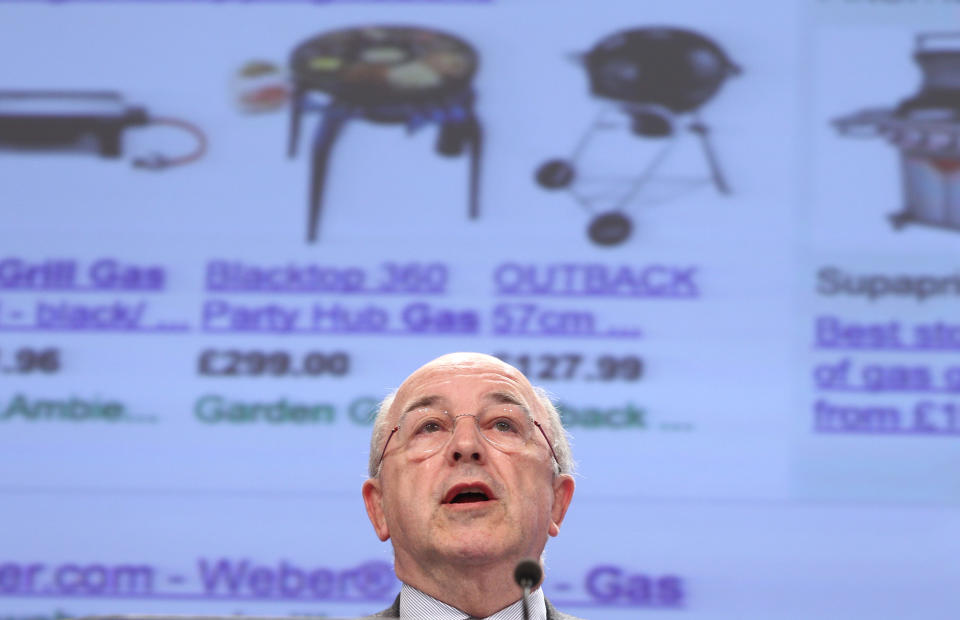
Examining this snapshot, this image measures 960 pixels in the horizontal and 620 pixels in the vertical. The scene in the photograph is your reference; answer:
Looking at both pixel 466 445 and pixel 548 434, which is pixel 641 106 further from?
pixel 466 445

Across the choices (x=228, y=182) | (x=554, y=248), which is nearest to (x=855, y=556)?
(x=554, y=248)

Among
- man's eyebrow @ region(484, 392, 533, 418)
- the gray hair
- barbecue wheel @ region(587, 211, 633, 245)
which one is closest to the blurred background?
barbecue wheel @ region(587, 211, 633, 245)

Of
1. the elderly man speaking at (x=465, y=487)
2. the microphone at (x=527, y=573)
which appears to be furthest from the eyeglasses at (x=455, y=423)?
the microphone at (x=527, y=573)

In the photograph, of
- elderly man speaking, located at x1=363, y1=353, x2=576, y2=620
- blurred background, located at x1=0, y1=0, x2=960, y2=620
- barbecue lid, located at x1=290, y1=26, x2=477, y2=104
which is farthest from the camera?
barbecue lid, located at x1=290, y1=26, x2=477, y2=104

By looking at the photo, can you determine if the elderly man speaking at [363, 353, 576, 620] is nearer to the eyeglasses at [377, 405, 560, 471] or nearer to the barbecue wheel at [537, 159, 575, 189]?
the eyeglasses at [377, 405, 560, 471]

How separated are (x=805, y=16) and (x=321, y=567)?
6.20ft

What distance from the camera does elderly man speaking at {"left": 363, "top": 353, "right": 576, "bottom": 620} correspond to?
178cm

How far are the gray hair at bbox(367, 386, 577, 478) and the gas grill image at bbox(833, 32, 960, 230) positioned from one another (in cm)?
151

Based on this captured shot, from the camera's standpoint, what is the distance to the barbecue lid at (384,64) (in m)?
3.23

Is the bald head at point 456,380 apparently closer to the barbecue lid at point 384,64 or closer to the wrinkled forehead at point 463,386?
the wrinkled forehead at point 463,386

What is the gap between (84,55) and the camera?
3.27 meters

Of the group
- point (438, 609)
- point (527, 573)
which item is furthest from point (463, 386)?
point (527, 573)

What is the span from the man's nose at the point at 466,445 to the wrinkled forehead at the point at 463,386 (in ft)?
0.14

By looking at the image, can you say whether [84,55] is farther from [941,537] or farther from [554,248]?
[941,537]
